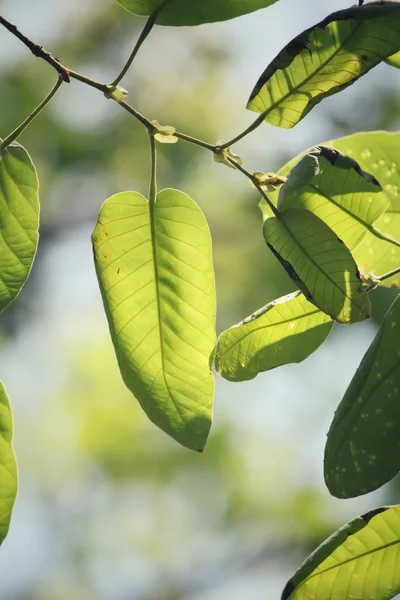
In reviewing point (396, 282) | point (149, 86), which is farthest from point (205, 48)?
point (396, 282)

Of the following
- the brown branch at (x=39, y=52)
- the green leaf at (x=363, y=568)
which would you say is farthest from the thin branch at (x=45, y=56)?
the green leaf at (x=363, y=568)

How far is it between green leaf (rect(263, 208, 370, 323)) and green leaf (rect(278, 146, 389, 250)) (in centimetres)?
5

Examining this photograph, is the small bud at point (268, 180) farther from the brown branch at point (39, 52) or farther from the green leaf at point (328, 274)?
the brown branch at point (39, 52)

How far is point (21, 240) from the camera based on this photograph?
100 centimetres

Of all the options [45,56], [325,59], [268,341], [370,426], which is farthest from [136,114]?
[370,426]

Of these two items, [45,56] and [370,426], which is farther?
[45,56]

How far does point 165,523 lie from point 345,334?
6.96 feet

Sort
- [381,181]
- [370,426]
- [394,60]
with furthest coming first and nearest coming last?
1. [381,181]
2. [394,60]
3. [370,426]

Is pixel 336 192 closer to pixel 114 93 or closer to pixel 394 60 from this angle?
pixel 394 60

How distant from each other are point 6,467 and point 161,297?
31 cm

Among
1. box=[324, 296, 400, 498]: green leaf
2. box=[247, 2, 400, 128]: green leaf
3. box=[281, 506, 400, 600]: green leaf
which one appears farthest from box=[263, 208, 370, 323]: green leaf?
→ box=[281, 506, 400, 600]: green leaf

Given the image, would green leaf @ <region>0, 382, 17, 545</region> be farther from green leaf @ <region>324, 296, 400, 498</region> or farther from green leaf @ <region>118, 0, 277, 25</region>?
green leaf @ <region>118, 0, 277, 25</region>

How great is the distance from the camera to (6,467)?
0.98 meters

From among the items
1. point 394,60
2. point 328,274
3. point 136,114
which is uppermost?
point 136,114
